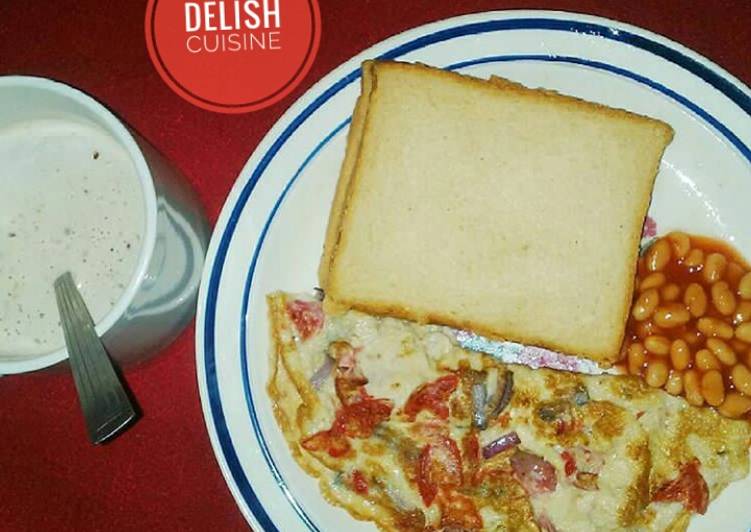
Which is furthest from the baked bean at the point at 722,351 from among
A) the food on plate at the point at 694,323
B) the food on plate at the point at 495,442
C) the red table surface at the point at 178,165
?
the red table surface at the point at 178,165

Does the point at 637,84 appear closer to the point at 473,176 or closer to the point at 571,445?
the point at 473,176

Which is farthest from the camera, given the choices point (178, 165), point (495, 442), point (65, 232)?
point (178, 165)

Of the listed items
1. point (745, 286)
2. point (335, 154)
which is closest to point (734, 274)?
point (745, 286)

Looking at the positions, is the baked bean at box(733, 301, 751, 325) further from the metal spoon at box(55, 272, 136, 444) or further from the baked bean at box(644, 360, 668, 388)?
the metal spoon at box(55, 272, 136, 444)

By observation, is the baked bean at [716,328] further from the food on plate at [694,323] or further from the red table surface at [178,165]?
the red table surface at [178,165]

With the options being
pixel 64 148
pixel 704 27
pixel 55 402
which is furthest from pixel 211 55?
pixel 704 27

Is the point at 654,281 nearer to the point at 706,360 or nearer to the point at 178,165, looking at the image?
the point at 706,360
